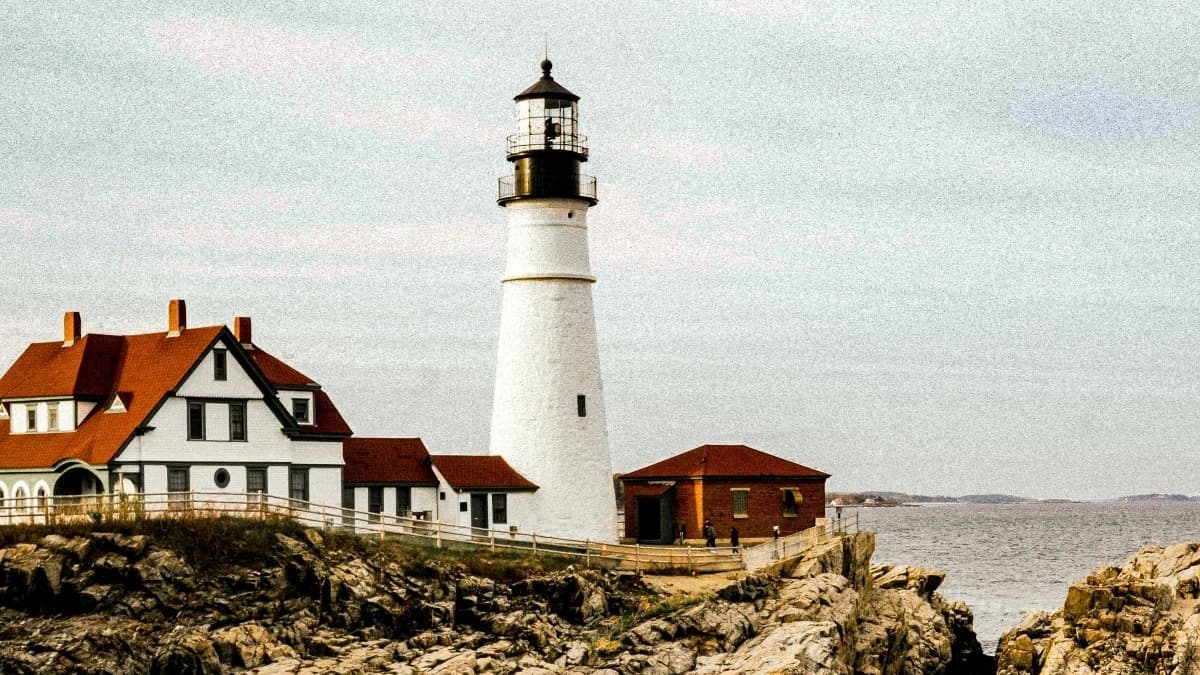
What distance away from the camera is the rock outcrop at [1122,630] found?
1342 inches

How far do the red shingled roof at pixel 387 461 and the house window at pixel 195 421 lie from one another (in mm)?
5109

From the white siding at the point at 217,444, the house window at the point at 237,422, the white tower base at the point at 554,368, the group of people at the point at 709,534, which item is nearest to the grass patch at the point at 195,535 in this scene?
the white siding at the point at 217,444

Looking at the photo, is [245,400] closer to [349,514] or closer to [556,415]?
[349,514]

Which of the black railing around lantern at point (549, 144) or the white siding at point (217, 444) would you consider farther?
the black railing around lantern at point (549, 144)

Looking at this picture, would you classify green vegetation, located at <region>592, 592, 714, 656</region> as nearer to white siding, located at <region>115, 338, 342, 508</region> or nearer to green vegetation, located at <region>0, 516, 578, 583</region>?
green vegetation, located at <region>0, 516, 578, 583</region>

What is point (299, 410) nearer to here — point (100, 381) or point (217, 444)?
point (217, 444)

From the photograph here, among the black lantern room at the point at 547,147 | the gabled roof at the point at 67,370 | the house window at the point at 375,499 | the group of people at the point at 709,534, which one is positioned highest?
the black lantern room at the point at 547,147

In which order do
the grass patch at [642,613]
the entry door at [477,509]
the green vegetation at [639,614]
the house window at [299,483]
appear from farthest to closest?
the entry door at [477,509], the house window at [299,483], the grass patch at [642,613], the green vegetation at [639,614]

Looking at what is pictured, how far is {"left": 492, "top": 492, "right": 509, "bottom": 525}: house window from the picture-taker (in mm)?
44781

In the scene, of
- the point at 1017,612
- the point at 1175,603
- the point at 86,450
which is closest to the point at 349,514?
the point at 86,450

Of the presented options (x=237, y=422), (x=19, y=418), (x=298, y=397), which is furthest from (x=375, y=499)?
(x=19, y=418)

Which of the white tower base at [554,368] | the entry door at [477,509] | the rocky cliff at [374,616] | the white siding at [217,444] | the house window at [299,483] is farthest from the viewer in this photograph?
the white tower base at [554,368]

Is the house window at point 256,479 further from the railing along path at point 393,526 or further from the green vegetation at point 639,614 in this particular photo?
the green vegetation at point 639,614

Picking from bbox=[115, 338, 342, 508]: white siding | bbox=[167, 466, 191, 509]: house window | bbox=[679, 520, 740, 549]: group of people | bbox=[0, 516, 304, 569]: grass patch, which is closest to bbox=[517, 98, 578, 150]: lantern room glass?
bbox=[115, 338, 342, 508]: white siding
